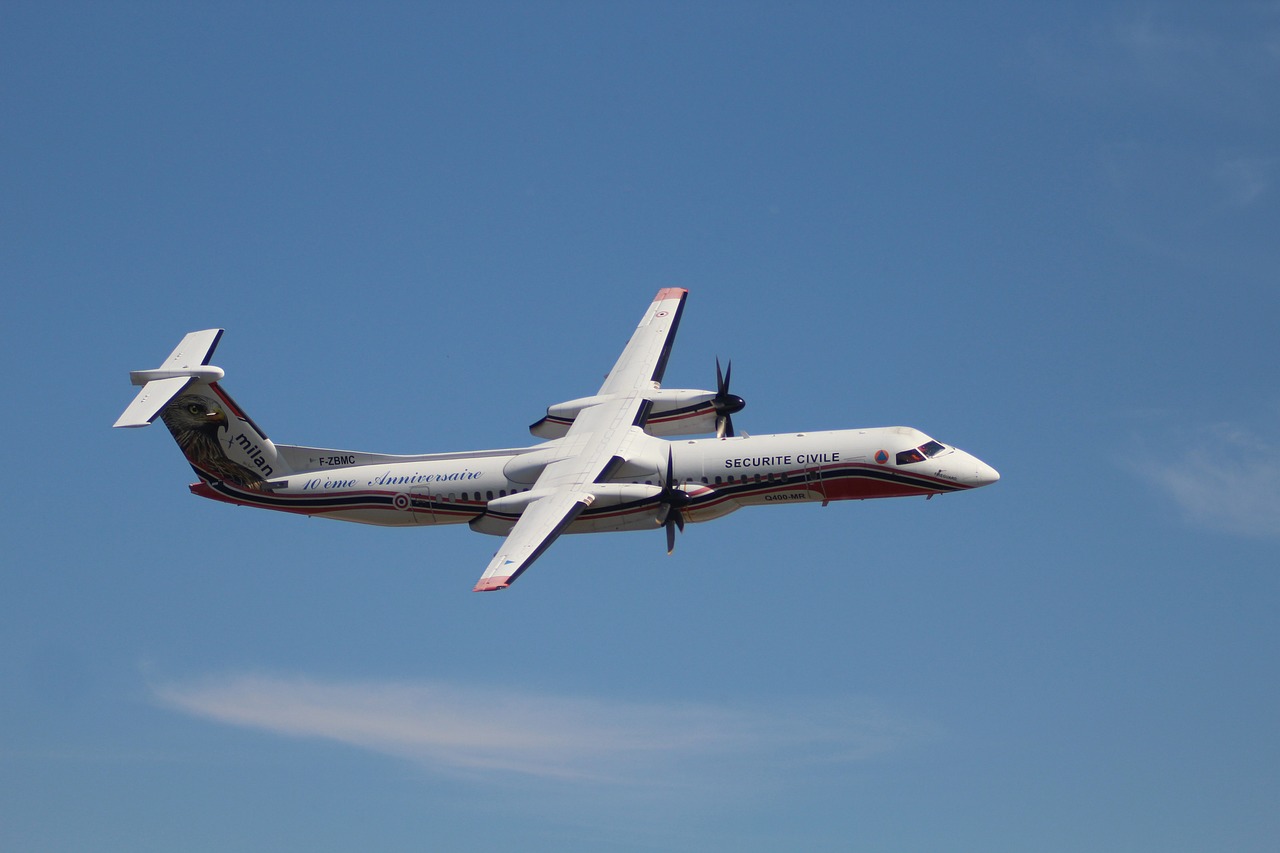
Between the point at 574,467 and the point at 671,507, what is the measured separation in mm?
3679

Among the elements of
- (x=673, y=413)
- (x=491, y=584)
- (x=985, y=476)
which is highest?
(x=673, y=413)

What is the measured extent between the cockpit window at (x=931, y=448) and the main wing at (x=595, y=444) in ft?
32.7

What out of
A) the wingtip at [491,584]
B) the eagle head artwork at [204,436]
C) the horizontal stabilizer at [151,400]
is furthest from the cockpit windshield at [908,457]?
the horizontal stabilizer at [151,400]

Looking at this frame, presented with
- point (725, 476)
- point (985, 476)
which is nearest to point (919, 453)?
point (985, 476)

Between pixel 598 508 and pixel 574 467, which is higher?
pixel 574 467

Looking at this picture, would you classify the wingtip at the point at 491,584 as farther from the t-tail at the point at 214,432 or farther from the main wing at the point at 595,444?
the t-tail at the point at 214,432

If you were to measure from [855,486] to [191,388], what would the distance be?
2426 centimetres

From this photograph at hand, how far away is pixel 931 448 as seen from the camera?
54.8m

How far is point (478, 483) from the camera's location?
55.3 m

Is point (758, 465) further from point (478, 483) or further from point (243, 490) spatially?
point (243, 490)

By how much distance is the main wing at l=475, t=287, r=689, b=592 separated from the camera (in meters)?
49.0

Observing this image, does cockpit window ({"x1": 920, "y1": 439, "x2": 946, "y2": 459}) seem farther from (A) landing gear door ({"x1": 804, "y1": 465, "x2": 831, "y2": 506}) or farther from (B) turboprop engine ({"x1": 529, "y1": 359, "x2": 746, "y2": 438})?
(B) turboprop engine ({"x1": 529, "y1": 359, "x2": 746, "y2": 438})

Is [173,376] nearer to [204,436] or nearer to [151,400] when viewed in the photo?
[151,400]

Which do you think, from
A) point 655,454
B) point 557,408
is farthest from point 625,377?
point 655,454
